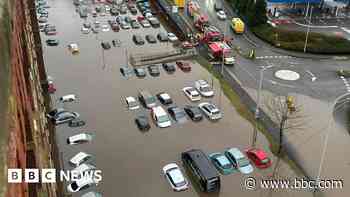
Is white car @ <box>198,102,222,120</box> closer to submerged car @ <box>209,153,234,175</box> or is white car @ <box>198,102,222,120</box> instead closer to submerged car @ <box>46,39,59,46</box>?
submerged car @ <box>209,153,234,175</box>

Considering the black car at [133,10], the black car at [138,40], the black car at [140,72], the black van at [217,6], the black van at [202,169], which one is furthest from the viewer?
the black car at [133,10]

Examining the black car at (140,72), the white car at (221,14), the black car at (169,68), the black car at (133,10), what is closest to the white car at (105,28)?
the black car at (133,10)

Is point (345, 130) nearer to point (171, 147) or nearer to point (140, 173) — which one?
point (171, 147)

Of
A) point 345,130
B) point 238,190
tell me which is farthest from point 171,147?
point 345,130

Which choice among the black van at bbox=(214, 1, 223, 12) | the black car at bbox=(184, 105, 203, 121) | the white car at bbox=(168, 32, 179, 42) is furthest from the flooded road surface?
the black van at bbox=(214, 1, 223, 12)

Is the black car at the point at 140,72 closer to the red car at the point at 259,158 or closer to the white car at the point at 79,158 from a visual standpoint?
the white car at the point at 79,158

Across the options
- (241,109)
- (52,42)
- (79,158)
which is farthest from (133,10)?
(79,158)

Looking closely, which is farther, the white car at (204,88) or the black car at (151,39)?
the black car at (151,39)
